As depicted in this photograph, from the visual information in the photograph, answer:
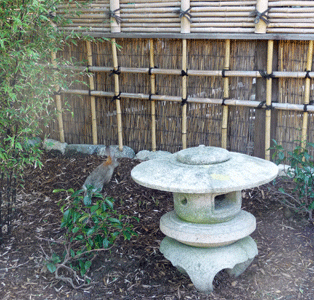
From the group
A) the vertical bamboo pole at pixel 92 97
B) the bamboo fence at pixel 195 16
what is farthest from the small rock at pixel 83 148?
the bamboo fence at pixel 195 16

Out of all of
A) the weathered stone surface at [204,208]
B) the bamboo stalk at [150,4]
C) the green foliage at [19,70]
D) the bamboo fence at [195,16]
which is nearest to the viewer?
the weathered stone surface at [204,208]

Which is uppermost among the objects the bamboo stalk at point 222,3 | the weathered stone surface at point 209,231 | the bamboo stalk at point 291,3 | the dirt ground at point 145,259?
the bamboo stalk at point 222,3

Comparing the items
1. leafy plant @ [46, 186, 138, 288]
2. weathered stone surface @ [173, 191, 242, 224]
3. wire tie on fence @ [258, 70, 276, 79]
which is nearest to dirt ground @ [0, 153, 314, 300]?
leafy plant @ [46, 186, 138, 288]

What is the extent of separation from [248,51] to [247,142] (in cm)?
104

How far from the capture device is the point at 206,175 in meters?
3.12

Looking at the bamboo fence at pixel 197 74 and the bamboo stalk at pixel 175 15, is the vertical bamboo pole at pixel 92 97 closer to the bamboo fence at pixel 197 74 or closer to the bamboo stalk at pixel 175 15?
the bamboo fence at pixel 197 74

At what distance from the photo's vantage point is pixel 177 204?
11.1 ft

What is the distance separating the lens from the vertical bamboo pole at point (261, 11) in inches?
174

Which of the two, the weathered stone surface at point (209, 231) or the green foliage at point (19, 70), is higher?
the green foliage at point (19, 70)

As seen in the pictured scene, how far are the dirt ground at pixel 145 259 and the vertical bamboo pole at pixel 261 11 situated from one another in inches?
69.1

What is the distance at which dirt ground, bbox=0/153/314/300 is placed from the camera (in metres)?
3.36

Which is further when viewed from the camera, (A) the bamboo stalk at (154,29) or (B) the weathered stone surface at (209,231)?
(A) the bamboo stalk at (154,29)

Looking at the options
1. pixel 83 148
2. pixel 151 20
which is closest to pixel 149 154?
pixel 83 148

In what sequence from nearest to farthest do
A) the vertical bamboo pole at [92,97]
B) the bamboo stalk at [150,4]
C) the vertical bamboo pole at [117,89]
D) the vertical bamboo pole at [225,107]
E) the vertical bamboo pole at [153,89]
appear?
the vertical bamboo pole at [225,107]
the bamboo stalk at [150,4]
the vertical bamboo pole at [153,89]
the vertical bamboo pole at [117,89]
the vertical bamboo pole at [92,97]
